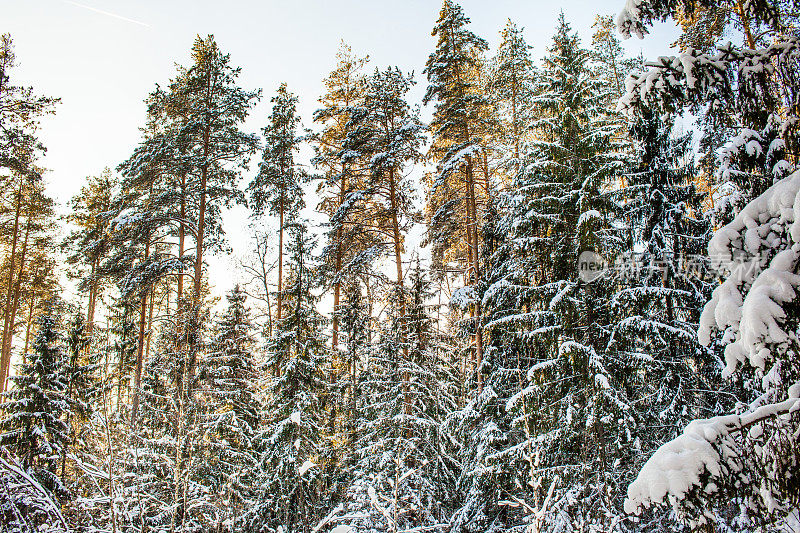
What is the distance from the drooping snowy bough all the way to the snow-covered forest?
0.02 meters

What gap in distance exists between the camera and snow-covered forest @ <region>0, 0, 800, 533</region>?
3.38 meters

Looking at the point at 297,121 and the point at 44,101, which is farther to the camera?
the point at 297,121

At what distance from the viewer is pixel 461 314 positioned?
43.6 feet

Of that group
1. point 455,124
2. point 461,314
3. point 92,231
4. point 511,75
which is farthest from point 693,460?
point 92,231

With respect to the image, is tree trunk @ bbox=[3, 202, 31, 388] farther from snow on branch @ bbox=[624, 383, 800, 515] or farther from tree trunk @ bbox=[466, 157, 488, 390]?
snow on branch @ bbox=[624, 383, 800, 515]

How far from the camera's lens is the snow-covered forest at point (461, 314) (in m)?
3.38

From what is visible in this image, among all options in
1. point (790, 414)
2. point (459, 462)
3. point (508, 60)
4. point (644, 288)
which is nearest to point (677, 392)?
point (644, 288)

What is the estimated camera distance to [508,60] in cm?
1702

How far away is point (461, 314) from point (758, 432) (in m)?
10.7

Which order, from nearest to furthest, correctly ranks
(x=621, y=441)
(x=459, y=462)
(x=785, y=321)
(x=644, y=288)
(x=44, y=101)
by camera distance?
1. (x=785, y=321)
2. (x=621, y=441)
3. (x=644, y=288)
4. (x=44, y=101)
5. (x=459, y=462)

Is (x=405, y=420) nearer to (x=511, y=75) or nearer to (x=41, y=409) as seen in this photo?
(x=41, y=409)

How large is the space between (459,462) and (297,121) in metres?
14.2

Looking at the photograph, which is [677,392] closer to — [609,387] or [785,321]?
[609,387]

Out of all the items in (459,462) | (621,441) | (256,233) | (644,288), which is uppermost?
(256,233)
